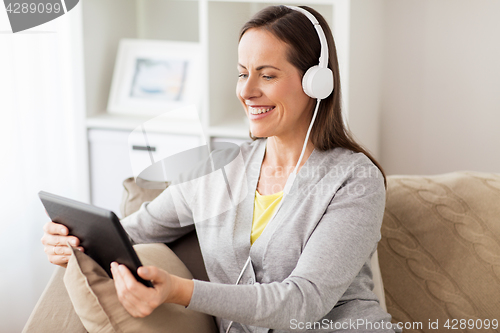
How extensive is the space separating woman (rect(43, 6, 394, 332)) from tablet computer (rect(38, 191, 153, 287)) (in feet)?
0.11

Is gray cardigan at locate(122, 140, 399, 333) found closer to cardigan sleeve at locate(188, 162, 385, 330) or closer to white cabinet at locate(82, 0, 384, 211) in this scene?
cardigan sleeve at locate(188, 162, 385, 330)

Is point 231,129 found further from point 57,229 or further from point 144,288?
point 144,288

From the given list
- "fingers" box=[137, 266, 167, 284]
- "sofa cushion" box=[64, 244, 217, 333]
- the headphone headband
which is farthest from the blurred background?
"fingers" box=[137, 266, 167, 284]

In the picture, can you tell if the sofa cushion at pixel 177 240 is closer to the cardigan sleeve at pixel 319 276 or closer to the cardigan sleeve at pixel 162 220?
the cardigan sleeve at pixel 162 220

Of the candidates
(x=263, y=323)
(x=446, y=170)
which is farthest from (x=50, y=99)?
(x=446, y=170)

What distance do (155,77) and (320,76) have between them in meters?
1.22

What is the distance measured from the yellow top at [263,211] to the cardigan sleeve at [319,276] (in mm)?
148

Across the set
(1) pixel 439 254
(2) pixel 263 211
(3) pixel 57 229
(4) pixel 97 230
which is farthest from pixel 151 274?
(1) pixel 439 254

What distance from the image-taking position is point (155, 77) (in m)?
2.18

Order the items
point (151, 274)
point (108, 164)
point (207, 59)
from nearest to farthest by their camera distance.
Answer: point (151, 274) < point (207, 59) < point (108, 164)

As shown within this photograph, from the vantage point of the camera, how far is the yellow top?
1.19m

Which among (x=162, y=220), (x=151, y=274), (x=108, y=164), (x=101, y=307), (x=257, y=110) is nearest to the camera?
(x=151, y=274)

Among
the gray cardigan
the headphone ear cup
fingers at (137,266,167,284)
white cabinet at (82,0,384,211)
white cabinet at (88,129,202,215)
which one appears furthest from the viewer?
white cabinet at (88,129,202,215)

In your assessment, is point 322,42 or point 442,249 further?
point 442,249
